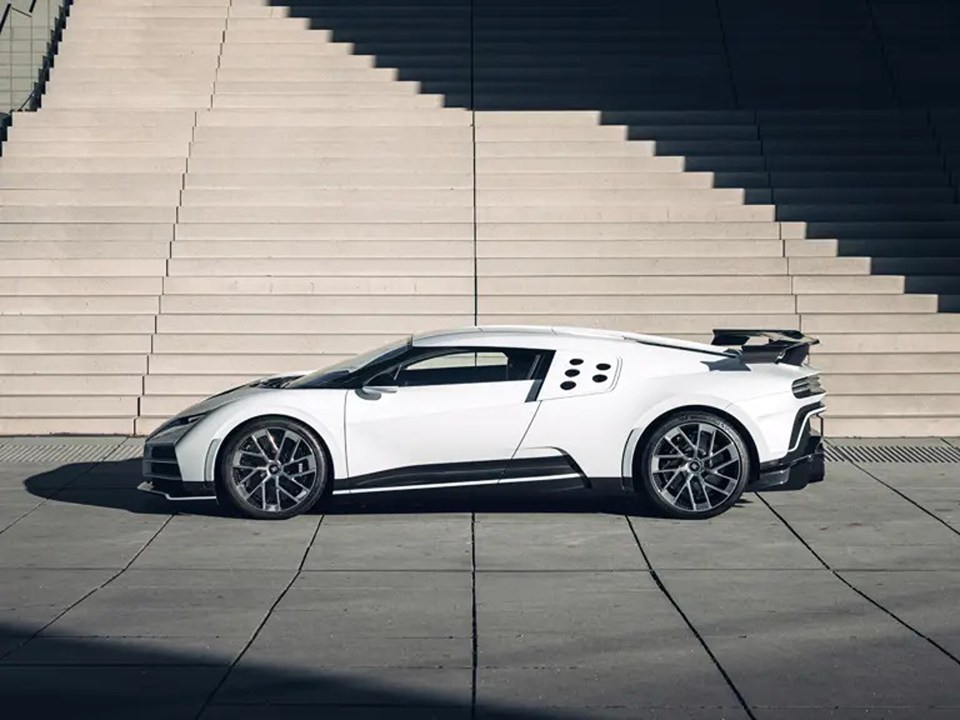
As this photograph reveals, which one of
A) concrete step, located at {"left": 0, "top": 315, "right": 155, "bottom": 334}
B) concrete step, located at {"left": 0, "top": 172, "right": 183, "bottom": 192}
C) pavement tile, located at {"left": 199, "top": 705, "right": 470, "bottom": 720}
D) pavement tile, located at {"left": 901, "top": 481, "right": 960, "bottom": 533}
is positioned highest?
concrete step, located at {"left": 0, "top": 172, "right": 183, "bottom": 192}

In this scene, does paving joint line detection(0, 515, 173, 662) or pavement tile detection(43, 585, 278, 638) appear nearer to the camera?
paving joint line detection(0, 515, 173, 662)

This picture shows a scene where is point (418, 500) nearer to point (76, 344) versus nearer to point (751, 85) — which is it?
point (76, 344)

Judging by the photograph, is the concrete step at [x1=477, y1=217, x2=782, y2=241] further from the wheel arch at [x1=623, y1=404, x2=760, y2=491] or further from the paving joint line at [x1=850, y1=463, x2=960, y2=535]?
the wheel arch at [x1=623, y1=404, x2=760, y2=491]

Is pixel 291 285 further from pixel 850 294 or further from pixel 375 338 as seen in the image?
pixel 850 294

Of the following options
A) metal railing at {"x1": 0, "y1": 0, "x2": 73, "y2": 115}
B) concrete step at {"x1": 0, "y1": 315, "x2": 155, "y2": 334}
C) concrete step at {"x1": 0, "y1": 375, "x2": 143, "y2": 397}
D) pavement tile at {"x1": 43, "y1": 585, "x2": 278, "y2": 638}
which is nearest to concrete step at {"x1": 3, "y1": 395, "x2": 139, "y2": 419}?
concrete step at {"x1": 0, "y1": 375, "x2": 143, "y2": 397}

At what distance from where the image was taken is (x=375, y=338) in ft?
53.3

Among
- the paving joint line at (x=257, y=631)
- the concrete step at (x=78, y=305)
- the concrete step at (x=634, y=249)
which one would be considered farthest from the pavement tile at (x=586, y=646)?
the concrete step at (x=634, y=249)

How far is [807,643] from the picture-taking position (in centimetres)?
725

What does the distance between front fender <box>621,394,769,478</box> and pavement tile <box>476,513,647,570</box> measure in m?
0.47

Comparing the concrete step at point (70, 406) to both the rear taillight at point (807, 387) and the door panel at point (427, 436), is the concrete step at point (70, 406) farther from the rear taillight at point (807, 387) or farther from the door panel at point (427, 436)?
the rear taillight at point (807, 387)

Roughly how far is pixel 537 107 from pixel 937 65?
5.50 metres

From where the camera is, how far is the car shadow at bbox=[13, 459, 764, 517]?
35.1ft

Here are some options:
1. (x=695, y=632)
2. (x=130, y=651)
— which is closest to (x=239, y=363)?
(x=130, y=651)

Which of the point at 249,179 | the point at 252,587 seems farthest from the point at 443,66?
the point at 252,587
